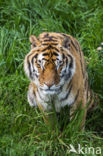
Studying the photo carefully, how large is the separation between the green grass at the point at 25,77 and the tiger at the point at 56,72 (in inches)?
8.5

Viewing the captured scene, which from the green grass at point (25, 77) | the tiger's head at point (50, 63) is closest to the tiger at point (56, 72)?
the tiger's head at point (50, 63)

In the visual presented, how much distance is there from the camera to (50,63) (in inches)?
148

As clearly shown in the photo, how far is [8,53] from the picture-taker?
515 cm

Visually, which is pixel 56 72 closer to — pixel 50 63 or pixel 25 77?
pixel 50 63

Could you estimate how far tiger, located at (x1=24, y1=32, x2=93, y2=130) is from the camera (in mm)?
3787

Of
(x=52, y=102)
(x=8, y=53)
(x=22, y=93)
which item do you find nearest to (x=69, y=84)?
(x=52, y=102)

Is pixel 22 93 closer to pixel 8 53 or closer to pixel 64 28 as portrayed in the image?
pixel 8 53

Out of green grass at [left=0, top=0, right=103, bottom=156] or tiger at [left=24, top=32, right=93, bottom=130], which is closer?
tiger at [left=24, top=32, right=93, bottom=130]

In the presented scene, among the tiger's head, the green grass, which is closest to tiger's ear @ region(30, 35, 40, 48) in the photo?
the tiger's head

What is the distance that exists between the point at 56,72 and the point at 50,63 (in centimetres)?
11

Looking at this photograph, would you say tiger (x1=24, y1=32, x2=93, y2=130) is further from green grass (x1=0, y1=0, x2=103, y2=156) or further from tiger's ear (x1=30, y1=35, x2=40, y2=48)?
green grass (x1=0, y1=0, x2=103, y2=156)

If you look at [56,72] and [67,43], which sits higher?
[67,43]

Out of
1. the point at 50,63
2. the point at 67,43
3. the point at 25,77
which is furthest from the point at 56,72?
the point at 25,77

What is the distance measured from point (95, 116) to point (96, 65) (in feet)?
2.32
